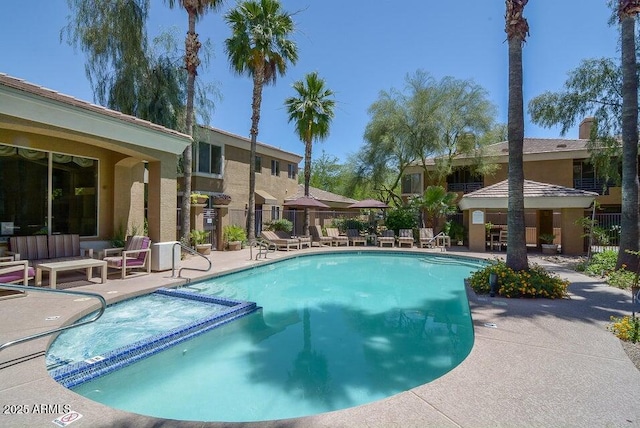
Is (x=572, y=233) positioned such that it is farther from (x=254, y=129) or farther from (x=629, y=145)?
(x=254, y=129)

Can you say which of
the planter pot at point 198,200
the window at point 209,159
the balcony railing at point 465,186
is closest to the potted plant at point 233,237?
the planter pot at point 198,200

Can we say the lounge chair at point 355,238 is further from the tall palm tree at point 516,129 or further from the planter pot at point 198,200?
the tall palm tree at point 516,129

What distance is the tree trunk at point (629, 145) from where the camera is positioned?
9.35 meters

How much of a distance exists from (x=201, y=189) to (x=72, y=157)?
9.60m

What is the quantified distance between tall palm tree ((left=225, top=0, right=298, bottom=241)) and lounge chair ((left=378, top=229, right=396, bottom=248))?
24.2ft

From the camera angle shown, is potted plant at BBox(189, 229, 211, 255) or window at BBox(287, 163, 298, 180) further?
window at BBox(287, 163, 298, 180)

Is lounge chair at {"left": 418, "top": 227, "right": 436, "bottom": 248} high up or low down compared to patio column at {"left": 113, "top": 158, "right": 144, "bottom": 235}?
down

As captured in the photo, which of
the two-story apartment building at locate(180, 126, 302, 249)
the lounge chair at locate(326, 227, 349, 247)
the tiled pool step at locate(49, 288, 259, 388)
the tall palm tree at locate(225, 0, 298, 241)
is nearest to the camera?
the tiled pool step at locate(49, 288, 259, 388)

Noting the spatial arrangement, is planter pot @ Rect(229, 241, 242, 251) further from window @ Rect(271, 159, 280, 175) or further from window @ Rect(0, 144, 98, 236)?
window @ Rect(271, 159, 280, 175)

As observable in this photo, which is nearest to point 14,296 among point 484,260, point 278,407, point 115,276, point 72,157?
point 115,276

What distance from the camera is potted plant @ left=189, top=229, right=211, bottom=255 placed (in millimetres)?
14191

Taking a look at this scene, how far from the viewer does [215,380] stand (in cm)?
458

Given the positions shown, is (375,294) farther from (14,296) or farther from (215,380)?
(14,296)

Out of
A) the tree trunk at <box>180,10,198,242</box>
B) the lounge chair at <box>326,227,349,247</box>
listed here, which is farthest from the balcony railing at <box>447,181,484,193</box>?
the tree trunk at <box>180,10,198,242</box>
